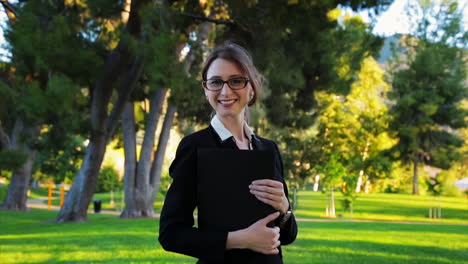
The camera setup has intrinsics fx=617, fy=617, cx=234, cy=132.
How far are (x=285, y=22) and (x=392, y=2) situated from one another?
2.48 m

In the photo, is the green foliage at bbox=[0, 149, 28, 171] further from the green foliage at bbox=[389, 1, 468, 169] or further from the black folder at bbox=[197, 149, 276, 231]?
the green foliage at bbox=[389, 1, 468, 169]

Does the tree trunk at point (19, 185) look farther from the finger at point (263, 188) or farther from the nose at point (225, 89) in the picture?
the finger at point (263, 188)

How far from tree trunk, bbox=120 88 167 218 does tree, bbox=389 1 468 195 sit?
83.3 ft

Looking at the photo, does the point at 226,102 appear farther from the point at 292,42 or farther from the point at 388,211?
the point at 388,211

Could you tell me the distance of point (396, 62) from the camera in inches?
1703

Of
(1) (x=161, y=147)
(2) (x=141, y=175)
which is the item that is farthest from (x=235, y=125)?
(1) (x=161, y=147)

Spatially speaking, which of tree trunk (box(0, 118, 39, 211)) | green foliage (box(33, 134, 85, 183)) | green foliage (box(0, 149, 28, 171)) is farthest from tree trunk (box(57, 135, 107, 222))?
tree trunk (box(0, 118, 39, 211))

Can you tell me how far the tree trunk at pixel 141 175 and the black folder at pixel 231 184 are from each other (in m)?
16.0

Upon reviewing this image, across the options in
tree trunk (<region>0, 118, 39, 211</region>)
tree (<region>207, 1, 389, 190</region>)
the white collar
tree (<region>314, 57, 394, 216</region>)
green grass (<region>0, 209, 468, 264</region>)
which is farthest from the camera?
tree (<region>314, 57, 394, 216</region>)

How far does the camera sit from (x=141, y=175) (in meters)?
17.8

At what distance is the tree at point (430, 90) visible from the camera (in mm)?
39719

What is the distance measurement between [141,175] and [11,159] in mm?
5406

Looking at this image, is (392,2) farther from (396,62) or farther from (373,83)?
(396,62)

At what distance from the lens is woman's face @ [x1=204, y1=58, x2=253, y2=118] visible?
1.86 metres
